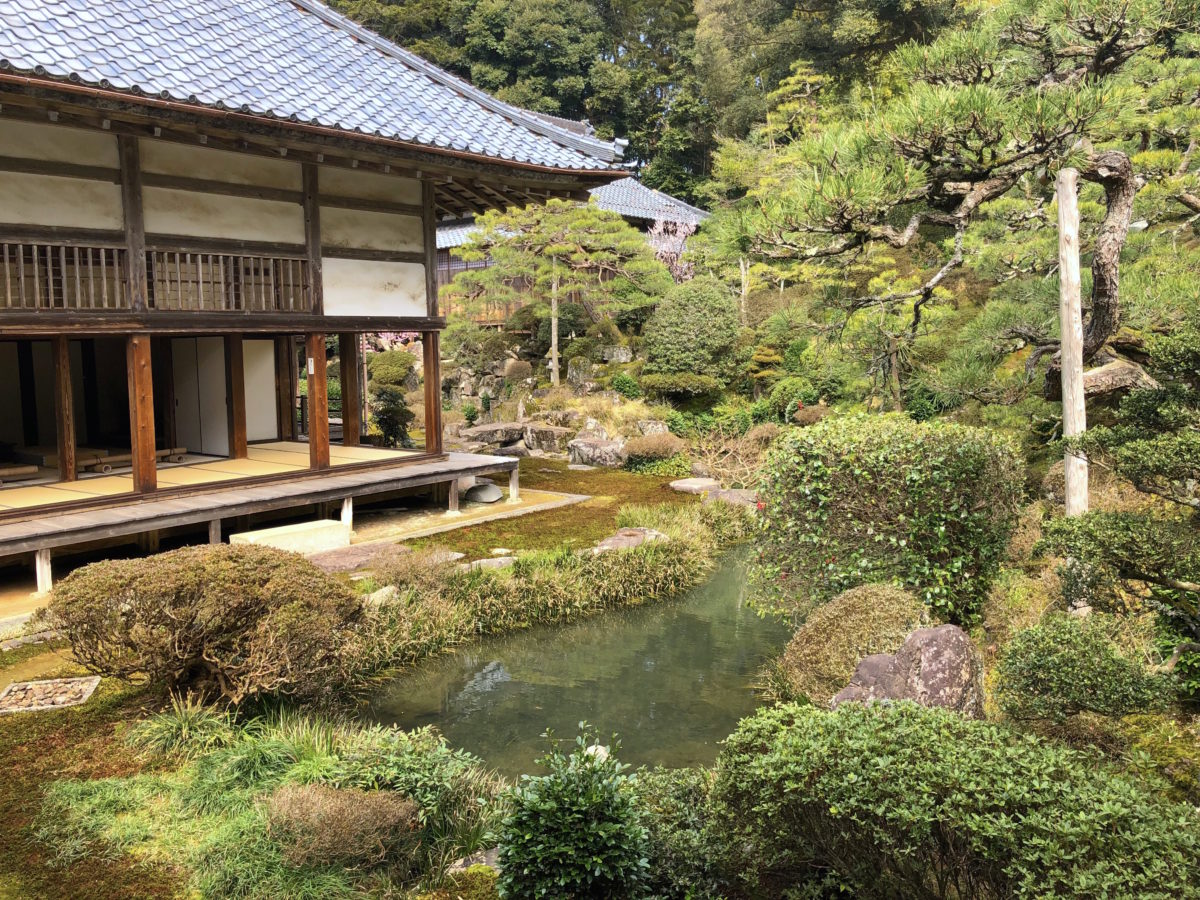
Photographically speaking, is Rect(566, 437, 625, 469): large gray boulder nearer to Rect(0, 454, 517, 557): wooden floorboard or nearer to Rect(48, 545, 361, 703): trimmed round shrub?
Rect(0, 454, 517, 557): wooden floorboard

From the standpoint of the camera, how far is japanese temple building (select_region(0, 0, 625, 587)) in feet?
29.9

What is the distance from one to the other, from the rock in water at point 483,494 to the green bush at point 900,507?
7.08m

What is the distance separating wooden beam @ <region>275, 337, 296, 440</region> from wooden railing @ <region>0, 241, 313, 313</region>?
4347 mm

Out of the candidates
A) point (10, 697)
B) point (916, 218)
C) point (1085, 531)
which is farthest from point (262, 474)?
point (1085, 531)

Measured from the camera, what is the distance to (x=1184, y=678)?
544cm

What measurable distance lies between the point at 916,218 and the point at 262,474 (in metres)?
8.73

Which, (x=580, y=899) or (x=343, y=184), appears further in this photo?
(x=343, y=184)

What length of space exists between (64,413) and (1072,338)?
10828 mm

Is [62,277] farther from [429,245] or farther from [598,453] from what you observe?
[598,453]

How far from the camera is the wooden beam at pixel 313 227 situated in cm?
1165

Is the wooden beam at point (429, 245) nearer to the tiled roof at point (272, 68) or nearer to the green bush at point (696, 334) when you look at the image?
the tiled roof at point (272, 68)

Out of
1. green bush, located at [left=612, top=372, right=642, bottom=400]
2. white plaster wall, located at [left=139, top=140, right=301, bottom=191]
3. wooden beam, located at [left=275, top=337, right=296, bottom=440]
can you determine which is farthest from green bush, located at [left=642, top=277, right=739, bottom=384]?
white plaster wall, located at [left=139, top=140, right=301, bottom=191]

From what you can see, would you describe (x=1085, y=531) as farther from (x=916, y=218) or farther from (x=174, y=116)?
(x=174, y=116)

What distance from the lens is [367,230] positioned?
40.6 ft
